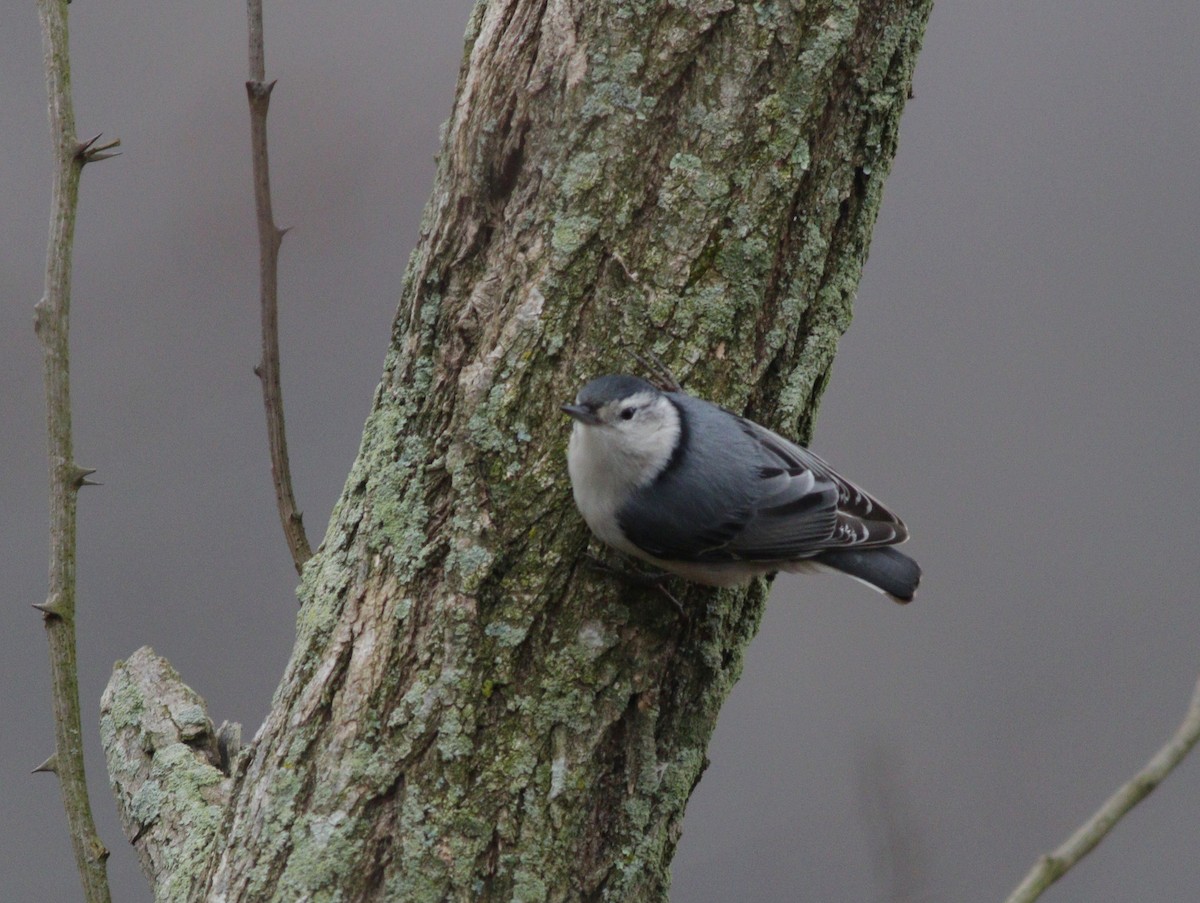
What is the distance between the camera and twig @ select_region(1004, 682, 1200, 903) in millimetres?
724

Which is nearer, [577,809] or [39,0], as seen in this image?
[577,809]

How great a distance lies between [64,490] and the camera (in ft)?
5.44

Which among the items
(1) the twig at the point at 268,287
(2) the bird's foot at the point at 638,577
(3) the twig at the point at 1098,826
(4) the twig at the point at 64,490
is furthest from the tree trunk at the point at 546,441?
(3) the twig at the point at 1098,826

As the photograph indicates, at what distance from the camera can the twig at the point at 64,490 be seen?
160 centimetres

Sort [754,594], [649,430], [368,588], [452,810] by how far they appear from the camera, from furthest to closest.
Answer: [754,594], [649,430], [368,588], [452,810]

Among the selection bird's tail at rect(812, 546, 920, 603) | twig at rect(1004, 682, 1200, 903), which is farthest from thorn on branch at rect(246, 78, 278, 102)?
twig at rect(1004, 682, 1200, 903)

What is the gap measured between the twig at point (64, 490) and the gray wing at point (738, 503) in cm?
83

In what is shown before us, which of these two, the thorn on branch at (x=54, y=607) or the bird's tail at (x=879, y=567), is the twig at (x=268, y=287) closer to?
the thorn on branch at (x=54, y=607)

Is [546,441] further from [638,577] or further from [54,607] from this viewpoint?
[54,607]

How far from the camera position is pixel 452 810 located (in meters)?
1.43

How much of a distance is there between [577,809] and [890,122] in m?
1.15

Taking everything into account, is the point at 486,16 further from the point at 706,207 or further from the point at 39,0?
the point at 39,0

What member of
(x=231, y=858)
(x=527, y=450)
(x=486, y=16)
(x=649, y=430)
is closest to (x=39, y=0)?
(x=486, y=16)

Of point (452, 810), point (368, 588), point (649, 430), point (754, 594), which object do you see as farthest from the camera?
point (754, 594)
